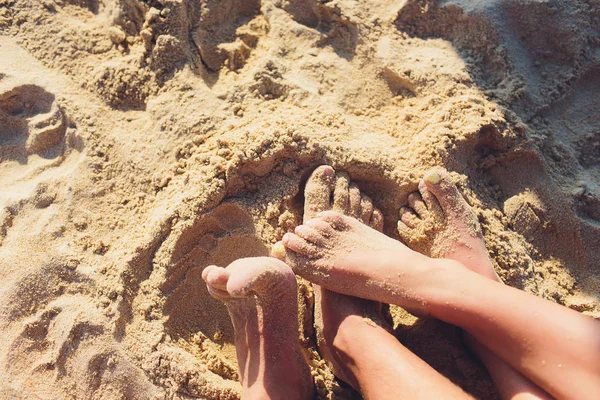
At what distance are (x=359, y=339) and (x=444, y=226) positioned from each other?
1.70 feet

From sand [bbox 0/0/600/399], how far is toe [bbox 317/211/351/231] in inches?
6.0

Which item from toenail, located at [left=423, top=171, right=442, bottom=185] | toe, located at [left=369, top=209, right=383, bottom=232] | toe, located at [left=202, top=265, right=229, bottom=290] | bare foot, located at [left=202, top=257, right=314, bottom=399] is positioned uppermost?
toenail, located at [left=423, top=171, right=442, bottom=185]

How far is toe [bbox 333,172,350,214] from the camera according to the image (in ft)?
5.81

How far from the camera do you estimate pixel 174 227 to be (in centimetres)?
168

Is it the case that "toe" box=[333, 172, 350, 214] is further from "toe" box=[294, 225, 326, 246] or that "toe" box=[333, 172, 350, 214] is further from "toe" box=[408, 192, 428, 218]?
"toe" box=[408, 192, 428, 218]

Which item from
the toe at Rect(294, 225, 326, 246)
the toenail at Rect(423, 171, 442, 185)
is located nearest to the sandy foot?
the toe at Rect(294, 225, 326, 246)

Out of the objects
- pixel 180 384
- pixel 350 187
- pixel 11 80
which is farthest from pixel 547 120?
pixel 11 80

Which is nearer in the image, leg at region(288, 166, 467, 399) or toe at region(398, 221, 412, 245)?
leg at region(288, 166, 467, 399)

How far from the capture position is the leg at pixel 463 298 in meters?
1.35

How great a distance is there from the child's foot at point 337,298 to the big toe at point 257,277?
0.73 ft

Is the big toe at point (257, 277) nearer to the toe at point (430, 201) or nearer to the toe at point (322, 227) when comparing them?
the toe at point (322, 227)

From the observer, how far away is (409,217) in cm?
181

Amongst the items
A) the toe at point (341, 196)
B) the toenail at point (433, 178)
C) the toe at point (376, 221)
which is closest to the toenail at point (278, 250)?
the toe at point (341, 196)

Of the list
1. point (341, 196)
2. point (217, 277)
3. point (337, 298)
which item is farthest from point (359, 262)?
point (217, 277)
